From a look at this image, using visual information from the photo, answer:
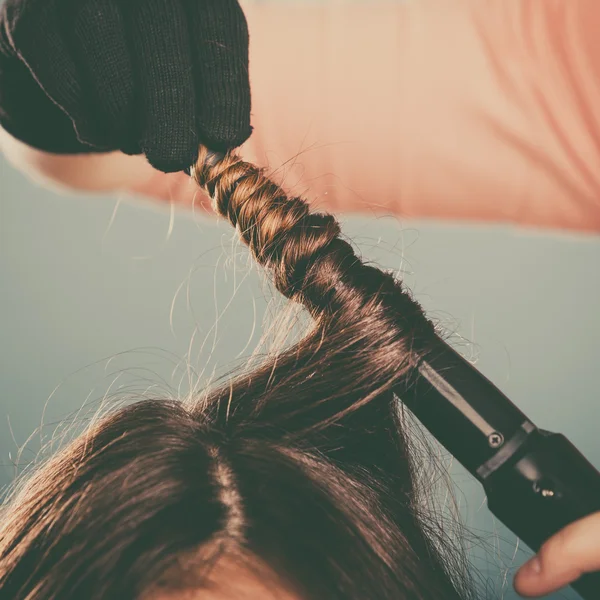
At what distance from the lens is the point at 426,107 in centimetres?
67

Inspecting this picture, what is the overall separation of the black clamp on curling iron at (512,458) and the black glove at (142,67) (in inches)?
9.5

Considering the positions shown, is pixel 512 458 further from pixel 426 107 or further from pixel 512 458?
pixel 426 107

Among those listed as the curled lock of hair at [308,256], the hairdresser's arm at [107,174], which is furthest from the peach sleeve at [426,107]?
the curled lock of hair at [308,256]

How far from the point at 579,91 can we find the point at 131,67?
0.45 metres

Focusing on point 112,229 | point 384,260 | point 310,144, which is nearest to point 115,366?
point 112,229

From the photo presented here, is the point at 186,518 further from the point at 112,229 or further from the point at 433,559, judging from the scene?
the point at 112,229

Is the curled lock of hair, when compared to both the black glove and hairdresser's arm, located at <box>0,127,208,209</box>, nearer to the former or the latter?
the black glove

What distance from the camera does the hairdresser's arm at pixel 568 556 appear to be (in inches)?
14.0

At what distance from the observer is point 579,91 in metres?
0.64

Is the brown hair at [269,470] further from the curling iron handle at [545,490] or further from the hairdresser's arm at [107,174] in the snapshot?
the hairdresser's arm at [107,174]

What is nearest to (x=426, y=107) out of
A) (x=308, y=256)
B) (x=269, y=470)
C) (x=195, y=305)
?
(x=308, y=256)

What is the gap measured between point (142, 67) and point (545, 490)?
15.1 inches

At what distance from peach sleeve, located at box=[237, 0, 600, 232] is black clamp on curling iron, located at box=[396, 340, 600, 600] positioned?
0.34m

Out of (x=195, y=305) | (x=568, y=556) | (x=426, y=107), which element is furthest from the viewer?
(x=195, y=305)
